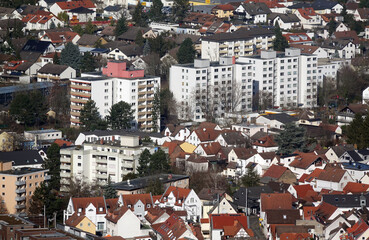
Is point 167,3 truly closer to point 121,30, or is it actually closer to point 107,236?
point 121,30

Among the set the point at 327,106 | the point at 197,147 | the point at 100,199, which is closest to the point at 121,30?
the point at 327,106

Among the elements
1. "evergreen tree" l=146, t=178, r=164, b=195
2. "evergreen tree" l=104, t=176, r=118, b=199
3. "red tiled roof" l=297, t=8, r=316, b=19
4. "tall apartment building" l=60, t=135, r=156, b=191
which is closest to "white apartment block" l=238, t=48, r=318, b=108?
"tall apartment building" l=60, t=135, r=156, b=191

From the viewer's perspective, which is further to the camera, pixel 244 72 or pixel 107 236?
pixel 244 72

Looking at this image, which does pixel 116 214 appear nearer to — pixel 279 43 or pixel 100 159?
pixel 100 159

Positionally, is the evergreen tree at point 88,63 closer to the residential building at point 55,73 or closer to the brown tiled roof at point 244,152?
the residential building at point 55,73

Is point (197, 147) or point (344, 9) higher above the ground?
point (344, 9)

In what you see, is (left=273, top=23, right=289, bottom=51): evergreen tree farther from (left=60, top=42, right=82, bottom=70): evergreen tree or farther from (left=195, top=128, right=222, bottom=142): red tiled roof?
(left=195, top=128, right=222, bottom=142): red tiled roof

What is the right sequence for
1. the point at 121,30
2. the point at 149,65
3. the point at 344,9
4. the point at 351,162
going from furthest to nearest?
the point at 344,9, the point at 121,30, the point at 149,65, the point at 351,162
